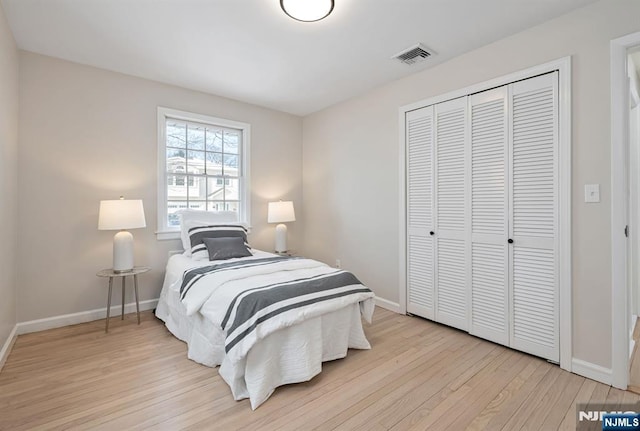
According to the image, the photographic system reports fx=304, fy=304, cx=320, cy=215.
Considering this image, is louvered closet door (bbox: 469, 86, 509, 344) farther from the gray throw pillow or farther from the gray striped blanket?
the gray throw pillow

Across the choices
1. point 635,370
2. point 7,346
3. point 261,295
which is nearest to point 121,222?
point 7,346

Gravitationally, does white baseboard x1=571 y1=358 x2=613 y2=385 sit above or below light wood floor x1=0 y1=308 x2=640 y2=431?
above

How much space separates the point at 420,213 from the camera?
3.31 metres

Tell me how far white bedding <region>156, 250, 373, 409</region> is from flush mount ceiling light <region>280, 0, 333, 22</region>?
87.0 inches

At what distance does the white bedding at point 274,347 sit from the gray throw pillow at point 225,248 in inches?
21.5

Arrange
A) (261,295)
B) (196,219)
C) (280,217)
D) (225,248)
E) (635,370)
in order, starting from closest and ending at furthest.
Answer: (261,295) < (635,370) < (225,248) < (196,219) < (280,217)

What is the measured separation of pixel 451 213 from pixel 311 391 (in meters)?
2.08

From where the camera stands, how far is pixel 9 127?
2537mm

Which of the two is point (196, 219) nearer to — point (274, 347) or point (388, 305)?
point (274, 347)

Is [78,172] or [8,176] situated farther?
[78,172]

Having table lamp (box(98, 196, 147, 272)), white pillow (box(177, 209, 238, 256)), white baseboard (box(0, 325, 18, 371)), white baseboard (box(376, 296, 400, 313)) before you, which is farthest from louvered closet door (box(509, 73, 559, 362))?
white baseboard (box(0, 325, 18, 371))

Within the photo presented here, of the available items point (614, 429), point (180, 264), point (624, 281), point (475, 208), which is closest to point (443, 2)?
point (475, 208)

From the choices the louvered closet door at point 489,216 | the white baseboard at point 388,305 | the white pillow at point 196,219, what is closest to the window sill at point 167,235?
the white pillow at point 196,219

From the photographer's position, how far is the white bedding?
6.43 feet
